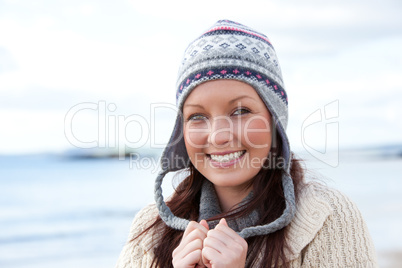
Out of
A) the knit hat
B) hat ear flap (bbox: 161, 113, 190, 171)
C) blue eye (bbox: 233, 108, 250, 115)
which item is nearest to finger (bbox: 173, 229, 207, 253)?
the knit hat

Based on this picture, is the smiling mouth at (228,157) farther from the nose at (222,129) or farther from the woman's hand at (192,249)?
the woman's hand at (192,249)

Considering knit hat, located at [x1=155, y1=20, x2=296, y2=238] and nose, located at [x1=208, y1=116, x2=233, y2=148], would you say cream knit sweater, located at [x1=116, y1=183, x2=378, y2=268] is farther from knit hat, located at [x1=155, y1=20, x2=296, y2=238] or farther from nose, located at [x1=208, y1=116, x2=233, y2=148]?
nose, located at [x1=208, y1=116, x2=233, y2=148]

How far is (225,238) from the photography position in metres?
2.05

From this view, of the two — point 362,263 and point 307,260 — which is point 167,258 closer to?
point 307,260

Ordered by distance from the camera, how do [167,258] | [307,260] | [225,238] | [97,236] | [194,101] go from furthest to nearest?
[97,236] < [167,258] < [194,101] < [307,260] < [225,238]

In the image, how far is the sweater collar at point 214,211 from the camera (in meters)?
2.42

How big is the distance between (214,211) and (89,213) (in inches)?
304

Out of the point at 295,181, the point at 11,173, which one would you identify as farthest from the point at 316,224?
the point at 11,173

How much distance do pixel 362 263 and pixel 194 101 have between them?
1041 millimetres

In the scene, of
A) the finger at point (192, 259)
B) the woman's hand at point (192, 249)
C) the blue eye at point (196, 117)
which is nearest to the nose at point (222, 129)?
the blue eye at point (196, 117)

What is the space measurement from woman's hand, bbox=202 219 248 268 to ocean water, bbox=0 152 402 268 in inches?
32.4

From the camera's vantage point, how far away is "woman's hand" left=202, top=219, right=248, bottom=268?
200 cm

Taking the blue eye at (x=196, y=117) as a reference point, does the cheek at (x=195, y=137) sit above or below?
below

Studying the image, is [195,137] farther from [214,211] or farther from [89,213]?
[89,213]
